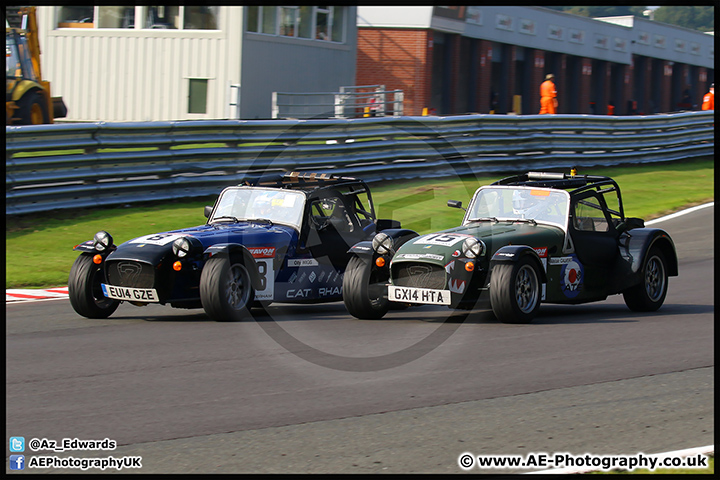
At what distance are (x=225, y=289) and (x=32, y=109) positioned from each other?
1495 centimetres

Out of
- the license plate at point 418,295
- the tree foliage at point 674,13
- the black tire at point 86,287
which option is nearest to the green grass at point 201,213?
the black tire at point 86,287

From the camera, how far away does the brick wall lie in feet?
124

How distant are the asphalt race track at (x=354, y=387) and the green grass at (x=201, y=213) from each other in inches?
116

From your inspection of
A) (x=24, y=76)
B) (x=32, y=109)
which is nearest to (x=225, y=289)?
(x=32, y=109)

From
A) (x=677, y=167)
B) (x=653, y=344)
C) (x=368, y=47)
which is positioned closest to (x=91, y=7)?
(x=368, y=47)

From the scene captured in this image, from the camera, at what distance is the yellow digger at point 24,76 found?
69.3ft

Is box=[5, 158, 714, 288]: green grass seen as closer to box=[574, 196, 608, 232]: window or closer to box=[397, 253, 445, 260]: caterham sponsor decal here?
box=[397, 253, 445, 260]: caterham sponsor decal

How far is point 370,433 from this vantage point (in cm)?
554

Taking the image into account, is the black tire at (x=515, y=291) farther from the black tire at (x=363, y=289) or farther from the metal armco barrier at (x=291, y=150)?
the metal armco barrier at (x=291, y=150)

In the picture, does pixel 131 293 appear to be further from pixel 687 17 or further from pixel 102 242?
pixel 687 17

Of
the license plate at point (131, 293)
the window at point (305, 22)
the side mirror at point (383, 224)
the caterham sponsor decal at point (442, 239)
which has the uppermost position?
the window at point (305, 22)

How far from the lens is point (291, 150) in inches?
707

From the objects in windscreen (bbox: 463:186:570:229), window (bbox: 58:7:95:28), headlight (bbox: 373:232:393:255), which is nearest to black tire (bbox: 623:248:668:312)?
windscreen (bbox: 463:186:570:229)

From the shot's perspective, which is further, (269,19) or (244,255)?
(269,19)
